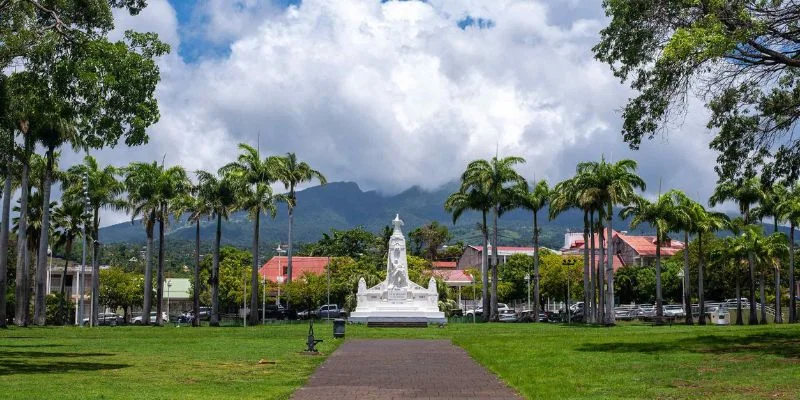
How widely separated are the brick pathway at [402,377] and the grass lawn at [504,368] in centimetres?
44

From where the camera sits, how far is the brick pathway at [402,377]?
15.1 meters

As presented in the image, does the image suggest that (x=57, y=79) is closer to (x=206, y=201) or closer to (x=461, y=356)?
(x=461, y=356)

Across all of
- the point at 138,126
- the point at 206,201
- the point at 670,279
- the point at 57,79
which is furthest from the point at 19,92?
the point at 670,279

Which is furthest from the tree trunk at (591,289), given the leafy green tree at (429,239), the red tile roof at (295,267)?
the leafy green tree at (429,239)

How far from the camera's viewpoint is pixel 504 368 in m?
20.0

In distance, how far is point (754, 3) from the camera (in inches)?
890

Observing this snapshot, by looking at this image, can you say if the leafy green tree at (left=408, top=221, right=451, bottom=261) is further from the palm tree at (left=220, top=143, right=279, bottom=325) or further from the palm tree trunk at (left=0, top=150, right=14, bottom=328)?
the palm tree trunk at (left=0, top=150, right=14, bottom=328)

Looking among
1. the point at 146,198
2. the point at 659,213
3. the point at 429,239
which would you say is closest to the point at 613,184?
the point at 659,213

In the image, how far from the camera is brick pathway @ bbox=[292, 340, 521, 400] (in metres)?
15.1

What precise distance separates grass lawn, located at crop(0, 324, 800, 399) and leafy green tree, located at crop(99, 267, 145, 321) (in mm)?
64726

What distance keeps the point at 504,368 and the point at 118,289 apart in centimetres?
7911

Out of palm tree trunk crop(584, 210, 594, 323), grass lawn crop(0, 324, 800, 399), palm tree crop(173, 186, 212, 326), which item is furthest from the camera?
palm tree trunk crop(584, 210, 594, 323)

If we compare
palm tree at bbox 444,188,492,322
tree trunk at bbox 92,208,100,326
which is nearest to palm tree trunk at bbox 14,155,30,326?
tree trunk at bbox 92,208,100,326

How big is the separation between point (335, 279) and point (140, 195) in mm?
27221
